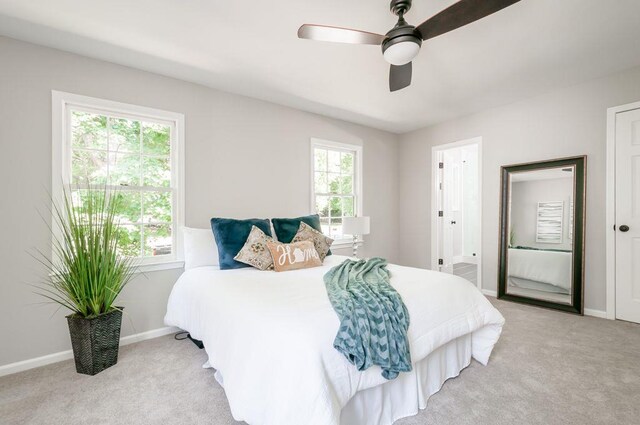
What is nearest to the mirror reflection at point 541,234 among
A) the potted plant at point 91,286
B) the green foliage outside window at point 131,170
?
the green foliage outside window at point 131,170

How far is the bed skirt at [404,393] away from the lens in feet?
5.01

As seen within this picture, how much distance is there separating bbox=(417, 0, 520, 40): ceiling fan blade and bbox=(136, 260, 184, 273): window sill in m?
2.82

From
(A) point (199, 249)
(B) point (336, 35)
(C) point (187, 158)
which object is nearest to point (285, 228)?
(A) point (199, 249)

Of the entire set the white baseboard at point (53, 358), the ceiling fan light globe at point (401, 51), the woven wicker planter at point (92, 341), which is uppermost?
the ceiling fan light globe at point (401, 51)

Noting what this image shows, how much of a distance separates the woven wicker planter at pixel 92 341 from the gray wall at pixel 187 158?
45 cm

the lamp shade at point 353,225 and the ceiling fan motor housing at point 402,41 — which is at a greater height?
the ceiling fan motor housing at point 402,41

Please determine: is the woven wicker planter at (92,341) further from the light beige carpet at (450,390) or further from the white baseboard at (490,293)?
the white baseboard at (490,293)

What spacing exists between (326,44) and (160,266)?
2493 mm

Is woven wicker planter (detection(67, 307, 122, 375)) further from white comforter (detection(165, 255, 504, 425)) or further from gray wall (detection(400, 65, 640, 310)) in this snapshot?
gray wall (detection(400, 65, 640, 310))

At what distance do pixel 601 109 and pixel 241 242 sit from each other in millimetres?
3933

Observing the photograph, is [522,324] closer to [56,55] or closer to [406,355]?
[406,355]

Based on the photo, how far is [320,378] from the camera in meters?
1.23

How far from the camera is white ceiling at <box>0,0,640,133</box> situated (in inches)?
80.3

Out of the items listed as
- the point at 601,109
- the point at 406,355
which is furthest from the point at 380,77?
the point at 406,355
